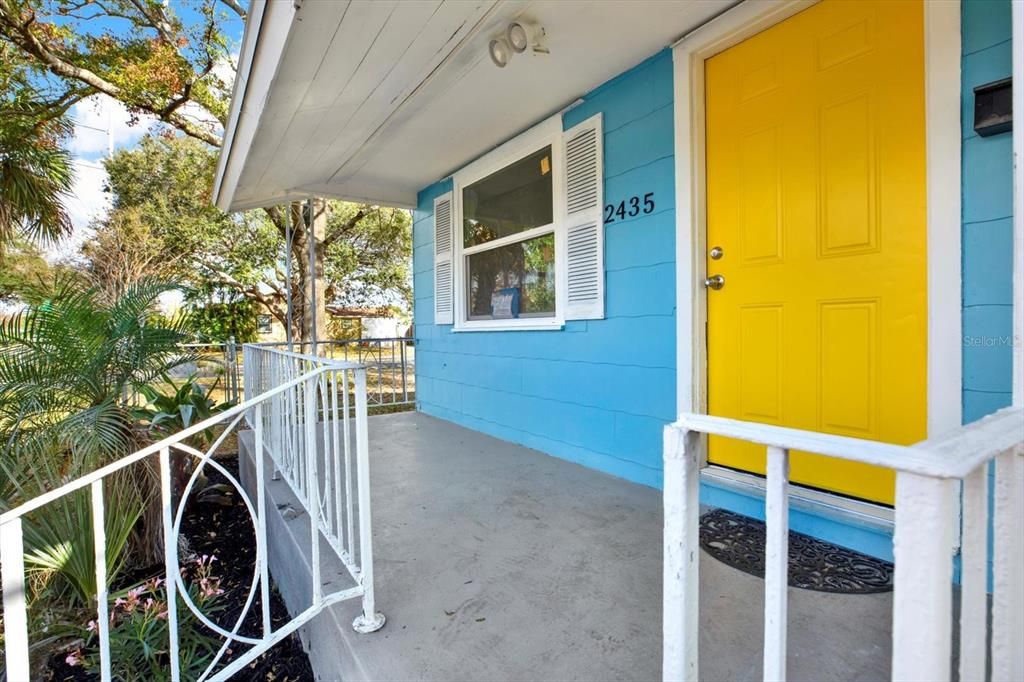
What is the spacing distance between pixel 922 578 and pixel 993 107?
1677 millimetres

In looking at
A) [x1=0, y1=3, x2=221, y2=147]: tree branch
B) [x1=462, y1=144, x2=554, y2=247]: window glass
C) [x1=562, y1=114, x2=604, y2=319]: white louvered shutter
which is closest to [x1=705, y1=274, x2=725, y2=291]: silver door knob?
[x1=562, y1=114, x2=604, y2=319]: white louvered shutter

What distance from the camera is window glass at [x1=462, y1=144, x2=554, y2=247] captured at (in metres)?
3.29

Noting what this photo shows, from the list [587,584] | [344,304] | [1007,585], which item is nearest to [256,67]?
[587,584]

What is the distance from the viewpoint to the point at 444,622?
1.46 metres

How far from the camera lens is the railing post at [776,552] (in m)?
0.63

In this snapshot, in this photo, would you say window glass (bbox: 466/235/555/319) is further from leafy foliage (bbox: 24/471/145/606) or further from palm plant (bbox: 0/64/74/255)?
palm plant (bbox: 0/64/74/255)

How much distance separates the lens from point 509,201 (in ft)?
12.0

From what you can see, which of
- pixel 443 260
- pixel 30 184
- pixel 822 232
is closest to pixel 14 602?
pixel 822 232

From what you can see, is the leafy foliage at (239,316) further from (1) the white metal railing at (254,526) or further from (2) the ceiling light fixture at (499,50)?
(2) the ceiling light fixture at (499,50)

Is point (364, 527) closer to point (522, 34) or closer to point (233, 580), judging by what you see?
point (233, 580)

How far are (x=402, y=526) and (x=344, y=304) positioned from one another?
37.2 feet

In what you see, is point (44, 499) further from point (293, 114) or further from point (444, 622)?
point (293, 114)

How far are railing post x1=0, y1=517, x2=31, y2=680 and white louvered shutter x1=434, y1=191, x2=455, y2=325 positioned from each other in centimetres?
340

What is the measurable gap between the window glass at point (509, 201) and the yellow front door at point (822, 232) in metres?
1.23
